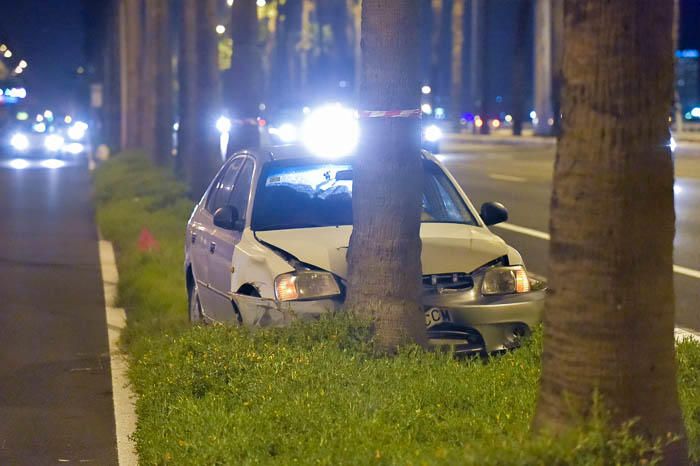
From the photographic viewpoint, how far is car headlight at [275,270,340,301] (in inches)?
328

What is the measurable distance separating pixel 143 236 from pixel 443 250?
26.9 ft

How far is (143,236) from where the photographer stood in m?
16.3

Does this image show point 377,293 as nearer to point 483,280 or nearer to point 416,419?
point 483,280

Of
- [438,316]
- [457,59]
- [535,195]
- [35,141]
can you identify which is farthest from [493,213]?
[457,59]

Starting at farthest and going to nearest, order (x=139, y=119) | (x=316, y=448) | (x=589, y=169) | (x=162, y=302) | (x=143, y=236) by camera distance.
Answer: (x=139, y=119) < (x=143, y=236) < (x=162, y=302) < (x=316, y=448) < (x=589, y=169)

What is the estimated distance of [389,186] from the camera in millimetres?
7961

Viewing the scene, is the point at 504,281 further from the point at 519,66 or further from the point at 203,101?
the point at 519,66

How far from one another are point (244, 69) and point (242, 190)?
11.7 m

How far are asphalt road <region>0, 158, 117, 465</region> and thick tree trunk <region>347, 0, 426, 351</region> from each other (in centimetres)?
167

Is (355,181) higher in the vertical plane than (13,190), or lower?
higher

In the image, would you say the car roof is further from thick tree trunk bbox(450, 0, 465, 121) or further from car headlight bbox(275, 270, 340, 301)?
thick tree trunk bbox(450, 0, 465, 121)

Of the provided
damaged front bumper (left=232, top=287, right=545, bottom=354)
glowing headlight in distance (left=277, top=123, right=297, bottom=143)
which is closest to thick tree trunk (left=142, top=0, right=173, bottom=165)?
glowing headlight in distance (left=277, top=123, right=297, bottom=143)

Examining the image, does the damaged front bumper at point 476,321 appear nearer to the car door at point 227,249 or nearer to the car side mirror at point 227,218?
the car door at point 227,249

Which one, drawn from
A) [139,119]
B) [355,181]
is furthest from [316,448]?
[139,119]
